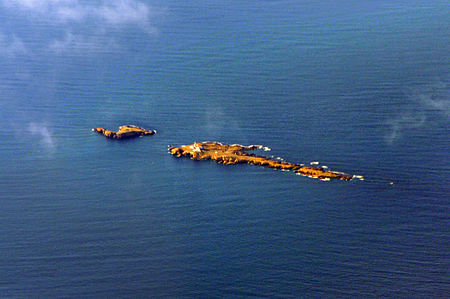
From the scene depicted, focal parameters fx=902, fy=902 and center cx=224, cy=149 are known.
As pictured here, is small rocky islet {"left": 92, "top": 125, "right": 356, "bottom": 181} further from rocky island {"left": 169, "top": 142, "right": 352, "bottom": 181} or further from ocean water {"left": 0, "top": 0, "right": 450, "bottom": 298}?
ocean water {"left": 0, "top": 0, "right": 450, "bottom": 298}

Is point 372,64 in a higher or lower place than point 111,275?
higher

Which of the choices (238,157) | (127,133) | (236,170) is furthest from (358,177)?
(127,133)

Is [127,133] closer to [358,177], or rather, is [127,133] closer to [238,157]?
[238,157]

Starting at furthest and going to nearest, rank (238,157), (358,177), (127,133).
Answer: (127,133) < (238,157) < (358,177)

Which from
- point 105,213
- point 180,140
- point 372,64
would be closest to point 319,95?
point 372,64

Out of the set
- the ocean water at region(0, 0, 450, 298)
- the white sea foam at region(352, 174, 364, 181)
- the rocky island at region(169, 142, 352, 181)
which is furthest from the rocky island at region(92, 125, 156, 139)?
the white sea foam at region(352, 174, 364, 181)

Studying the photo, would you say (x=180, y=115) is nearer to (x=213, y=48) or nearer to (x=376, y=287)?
(x=213, y=48)
